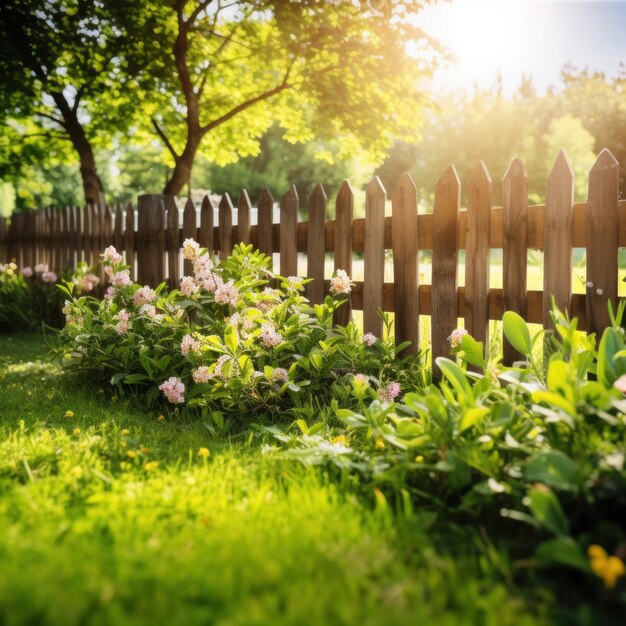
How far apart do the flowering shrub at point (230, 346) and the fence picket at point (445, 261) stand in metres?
0.30

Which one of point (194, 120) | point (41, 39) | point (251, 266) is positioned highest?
point (41, 39)

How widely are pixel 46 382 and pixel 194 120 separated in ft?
17.7

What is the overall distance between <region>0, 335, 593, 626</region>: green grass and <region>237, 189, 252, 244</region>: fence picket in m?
3.16

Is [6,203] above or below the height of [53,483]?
above

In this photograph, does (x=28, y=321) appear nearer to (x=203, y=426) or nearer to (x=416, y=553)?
(x=203, y=426)

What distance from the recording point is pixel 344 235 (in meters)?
4.83

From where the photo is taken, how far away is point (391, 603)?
1.49 meters

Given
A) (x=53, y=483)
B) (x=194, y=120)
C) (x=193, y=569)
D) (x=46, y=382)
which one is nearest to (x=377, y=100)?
(x=194, y=120)

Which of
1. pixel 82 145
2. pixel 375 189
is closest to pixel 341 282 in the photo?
pixel 375 189

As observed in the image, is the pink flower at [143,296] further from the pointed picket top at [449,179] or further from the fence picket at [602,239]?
the fence picket at [602,239]

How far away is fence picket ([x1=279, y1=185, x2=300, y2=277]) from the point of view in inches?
205

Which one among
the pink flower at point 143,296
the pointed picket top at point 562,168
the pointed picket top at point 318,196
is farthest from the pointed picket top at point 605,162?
the pink flower at point 143,296

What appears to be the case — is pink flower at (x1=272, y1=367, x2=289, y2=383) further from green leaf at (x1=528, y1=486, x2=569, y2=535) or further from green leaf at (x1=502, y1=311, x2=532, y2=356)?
green leaf at (x1=528, y1=486, x2=569, y2=535)

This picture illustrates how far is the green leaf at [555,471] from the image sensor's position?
1795 mm
